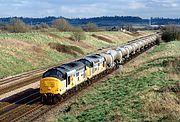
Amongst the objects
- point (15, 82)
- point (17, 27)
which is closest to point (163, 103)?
point (15, 82)

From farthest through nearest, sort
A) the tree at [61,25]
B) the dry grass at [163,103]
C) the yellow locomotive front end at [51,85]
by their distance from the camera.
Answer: the tree at [61,25] < the yellow locomotive front end at [51,85] < the dry grass at [163,103]

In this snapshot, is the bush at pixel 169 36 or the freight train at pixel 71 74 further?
the bush at pixel 169 36

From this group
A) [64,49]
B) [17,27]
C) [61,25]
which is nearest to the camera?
[64,49]

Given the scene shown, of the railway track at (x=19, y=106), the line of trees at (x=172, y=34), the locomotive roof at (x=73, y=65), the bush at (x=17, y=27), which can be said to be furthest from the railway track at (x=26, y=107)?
the line of trees at (x=172, y=34)

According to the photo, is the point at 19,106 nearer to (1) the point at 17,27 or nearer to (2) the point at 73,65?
(2) the point at 73,65

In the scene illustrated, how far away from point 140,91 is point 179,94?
3516mm

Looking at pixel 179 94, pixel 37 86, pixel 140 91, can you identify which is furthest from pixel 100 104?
pixel 37 86

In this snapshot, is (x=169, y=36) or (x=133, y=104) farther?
(x=169, y=36)

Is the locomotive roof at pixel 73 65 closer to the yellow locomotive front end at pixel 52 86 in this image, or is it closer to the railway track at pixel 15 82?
the yellow locomotive front end at pixel 52 86

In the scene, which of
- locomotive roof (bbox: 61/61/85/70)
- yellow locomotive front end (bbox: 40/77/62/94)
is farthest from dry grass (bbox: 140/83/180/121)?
locomotive roof (bbox: 61/61/85/70)

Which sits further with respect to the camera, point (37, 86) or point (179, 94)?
point (37, 86)

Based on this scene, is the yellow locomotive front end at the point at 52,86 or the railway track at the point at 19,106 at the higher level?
the yellow locomotive front end at the point at 52,86

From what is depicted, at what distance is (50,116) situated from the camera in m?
28.7

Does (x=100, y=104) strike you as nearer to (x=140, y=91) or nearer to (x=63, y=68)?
(x=140, y=91)
